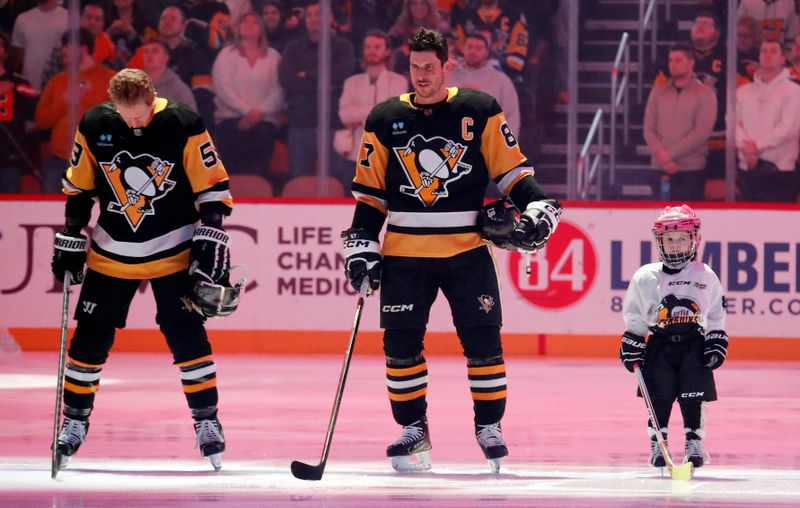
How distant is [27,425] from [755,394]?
3.63 meters

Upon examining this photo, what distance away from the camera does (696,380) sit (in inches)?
195

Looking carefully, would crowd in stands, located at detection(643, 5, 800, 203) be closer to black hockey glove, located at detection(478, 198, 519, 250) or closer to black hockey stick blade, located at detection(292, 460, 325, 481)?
black hockey glove, located at detection(478, 198, 519, 250)

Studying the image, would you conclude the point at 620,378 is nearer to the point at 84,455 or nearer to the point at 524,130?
the point at 524,130

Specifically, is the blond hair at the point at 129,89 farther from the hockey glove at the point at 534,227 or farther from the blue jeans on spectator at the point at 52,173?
the blue jeans on spectator at the point at 52,173

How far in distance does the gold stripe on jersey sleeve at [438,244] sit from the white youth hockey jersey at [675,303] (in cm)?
56

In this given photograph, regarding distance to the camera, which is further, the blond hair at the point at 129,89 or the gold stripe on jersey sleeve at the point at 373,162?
the gold stripe on jersey sleeve at the point at 373,162

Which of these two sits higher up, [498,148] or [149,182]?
[498,148]

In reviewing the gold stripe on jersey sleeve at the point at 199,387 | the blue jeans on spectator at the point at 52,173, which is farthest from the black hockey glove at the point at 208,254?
the blue jeans on spectator at the point at 52,173

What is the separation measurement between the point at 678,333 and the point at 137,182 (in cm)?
185

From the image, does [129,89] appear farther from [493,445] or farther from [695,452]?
[695,452]

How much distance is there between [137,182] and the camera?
491 centimetres

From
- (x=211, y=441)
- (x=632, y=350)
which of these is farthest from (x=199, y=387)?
(x=632, y=350)

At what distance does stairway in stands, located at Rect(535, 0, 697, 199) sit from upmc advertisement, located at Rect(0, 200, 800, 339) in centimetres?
42

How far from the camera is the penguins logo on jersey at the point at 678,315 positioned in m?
5.00
